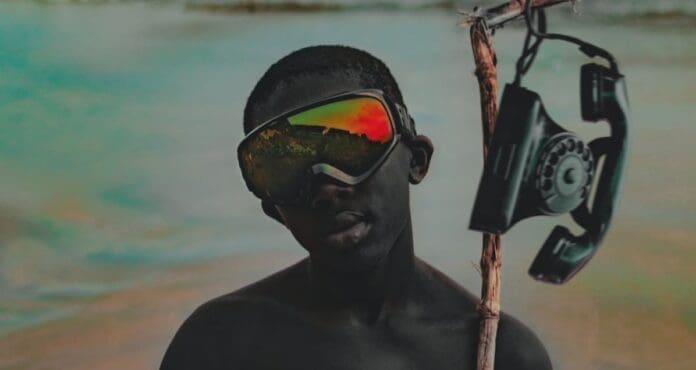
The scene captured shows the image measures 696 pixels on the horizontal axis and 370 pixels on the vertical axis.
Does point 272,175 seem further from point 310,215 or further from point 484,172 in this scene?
point 484,172

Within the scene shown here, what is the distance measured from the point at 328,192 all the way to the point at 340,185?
21 mm

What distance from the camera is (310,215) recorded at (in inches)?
81.1

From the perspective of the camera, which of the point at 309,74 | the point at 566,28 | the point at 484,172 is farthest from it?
the point at 566,28

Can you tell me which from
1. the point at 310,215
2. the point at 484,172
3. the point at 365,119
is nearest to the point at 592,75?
the point at 484,172

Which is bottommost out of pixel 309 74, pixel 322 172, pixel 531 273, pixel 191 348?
pixel 191 348

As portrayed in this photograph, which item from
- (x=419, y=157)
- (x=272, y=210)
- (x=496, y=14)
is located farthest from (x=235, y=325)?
(x=496, y=14)

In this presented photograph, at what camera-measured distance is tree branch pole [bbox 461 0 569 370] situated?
2057 millimetres

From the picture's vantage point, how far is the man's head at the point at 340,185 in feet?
6.68

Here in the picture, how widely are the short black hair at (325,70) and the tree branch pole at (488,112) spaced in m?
0.14

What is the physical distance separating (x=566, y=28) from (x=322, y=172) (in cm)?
145

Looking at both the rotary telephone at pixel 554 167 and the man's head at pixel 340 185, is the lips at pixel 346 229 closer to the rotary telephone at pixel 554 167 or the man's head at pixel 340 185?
the man's head at pixel 340 185

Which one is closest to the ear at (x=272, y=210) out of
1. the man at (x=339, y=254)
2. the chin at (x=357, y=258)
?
the man at (x=339, y=254)

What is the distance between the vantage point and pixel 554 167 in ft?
6.27

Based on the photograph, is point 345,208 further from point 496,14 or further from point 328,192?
point 496,14
